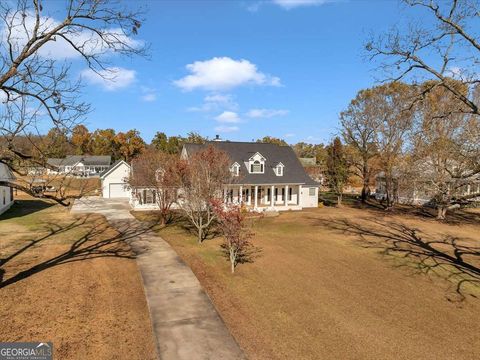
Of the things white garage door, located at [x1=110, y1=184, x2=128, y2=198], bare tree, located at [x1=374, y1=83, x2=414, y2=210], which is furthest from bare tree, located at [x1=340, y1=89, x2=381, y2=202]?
white garage door, located at [x1=110, y1=184, x2=128, y2=198]

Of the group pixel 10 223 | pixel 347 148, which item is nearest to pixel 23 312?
pixel 10 223

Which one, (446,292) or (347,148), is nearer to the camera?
(446,292)

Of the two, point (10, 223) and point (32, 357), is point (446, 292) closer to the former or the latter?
point (32, 357)

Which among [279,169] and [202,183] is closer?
[202,183]

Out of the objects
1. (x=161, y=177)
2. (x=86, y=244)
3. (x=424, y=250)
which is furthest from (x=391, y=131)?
(x=86, y=244)

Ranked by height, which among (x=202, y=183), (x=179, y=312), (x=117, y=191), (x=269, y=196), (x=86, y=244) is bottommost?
(x=179, y=312)

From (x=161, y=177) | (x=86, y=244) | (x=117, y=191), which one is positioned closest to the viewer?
(x=86, y=244)

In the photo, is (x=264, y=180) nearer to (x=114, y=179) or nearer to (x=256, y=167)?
(x=256, y=167)
